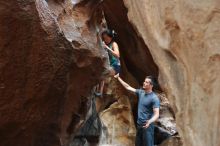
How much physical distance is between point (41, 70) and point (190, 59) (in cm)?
229

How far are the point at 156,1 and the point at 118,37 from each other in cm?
725

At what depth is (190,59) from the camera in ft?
10.2

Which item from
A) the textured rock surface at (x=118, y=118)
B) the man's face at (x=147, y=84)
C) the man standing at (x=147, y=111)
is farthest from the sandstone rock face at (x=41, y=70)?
the textured rock surface at (x=118, y=118)

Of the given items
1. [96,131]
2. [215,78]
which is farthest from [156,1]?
[96,131]

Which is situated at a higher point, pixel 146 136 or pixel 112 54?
pixel 112 54

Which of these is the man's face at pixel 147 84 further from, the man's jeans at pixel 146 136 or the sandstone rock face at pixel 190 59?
the sandstone rock face at pixel 190 59

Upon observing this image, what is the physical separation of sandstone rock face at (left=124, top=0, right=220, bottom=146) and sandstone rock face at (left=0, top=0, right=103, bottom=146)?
5.09 ft

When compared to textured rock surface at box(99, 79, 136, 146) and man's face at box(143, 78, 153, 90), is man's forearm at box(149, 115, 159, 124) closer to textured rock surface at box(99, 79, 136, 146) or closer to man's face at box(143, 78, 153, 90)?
man's face at box(143, 78, 153, 90)

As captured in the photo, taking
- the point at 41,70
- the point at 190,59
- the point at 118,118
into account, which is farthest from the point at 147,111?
the point at 190,59

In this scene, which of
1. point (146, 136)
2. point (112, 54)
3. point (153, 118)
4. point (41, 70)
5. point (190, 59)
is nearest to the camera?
point (190, 59)

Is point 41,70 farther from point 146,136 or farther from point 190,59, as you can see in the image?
point 146,136

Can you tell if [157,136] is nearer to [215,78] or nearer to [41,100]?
[41,100]

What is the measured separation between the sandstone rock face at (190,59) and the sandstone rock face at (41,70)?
1553 mm

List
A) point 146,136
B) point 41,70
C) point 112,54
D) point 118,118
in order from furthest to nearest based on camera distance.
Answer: point 118,118 → point 112,54 → point 146,136 → point 41,70
